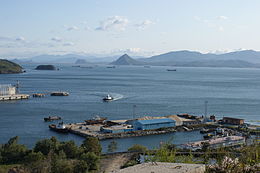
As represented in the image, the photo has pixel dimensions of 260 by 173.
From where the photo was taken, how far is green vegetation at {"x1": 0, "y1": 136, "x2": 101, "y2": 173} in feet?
14.5

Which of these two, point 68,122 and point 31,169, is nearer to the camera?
point 31,169

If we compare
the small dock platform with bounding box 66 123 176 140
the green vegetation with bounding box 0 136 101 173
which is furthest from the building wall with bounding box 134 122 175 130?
the green vegetation with bounding box 0 136 101 173

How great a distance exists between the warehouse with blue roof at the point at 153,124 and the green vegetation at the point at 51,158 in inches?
137

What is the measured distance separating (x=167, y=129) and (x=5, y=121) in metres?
4.76

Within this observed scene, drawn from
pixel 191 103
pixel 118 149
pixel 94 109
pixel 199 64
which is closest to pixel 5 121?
pixel 94 109

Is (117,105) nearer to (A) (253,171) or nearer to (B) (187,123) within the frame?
(B) (187,123)

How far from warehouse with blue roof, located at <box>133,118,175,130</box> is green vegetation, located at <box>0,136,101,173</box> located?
11.4 feet

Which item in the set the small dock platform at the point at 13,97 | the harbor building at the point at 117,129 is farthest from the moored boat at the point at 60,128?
the small dock platform at the point at 13,97

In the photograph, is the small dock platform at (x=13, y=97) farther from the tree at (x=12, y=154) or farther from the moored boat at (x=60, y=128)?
the tree at (x=12, y=154)

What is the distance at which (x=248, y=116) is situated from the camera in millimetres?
11742

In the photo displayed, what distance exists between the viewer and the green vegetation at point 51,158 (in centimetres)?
442

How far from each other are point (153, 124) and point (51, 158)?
505 centimetres

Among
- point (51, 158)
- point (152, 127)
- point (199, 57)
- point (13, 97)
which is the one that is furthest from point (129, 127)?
point (199, 57)

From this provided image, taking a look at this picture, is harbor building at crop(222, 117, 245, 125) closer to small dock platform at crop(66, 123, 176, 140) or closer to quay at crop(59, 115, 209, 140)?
quay at crop(59, 115, 209, 140)
